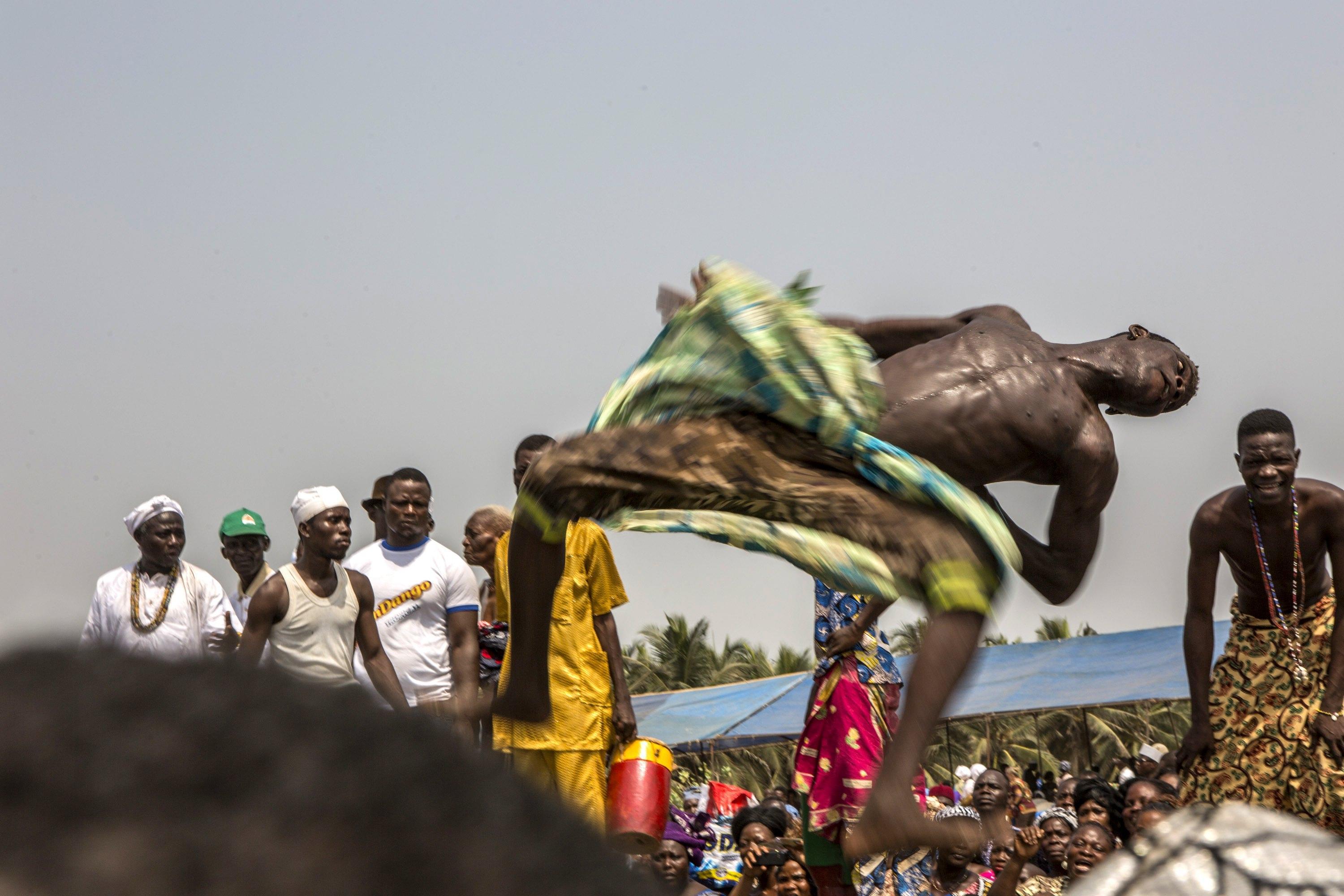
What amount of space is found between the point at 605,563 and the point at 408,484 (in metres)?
1.31

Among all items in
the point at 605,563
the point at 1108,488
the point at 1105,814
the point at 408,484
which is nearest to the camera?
the point at 1108,488

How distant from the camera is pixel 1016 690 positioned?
54.0 feet

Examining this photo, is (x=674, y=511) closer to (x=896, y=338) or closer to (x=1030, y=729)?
(x=896, y=338)

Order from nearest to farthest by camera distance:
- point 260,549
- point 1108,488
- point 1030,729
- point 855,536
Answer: point 855,536, point 1108,488, point 260,549, point 1030,729

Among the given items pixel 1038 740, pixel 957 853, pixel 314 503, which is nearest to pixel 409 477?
pixel 314 503

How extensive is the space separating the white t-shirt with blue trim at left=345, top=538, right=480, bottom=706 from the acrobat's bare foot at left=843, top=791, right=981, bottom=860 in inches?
136

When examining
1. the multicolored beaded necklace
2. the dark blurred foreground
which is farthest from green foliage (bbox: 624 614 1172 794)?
the dark blurred foreground

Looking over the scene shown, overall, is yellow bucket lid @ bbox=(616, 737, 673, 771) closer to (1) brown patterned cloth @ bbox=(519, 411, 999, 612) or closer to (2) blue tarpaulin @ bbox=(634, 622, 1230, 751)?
(1) brown patterned cloth @ bbox=(519, 411, 999, 612)

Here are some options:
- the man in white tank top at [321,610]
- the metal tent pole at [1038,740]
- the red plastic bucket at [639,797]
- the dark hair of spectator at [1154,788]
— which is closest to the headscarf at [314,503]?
the man in white tank top at [321,610]

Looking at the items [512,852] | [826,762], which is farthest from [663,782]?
[512,852]

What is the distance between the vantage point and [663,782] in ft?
16.6

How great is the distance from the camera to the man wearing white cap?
589 centimetres

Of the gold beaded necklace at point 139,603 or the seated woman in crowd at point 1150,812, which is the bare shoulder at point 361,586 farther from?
the seated woman in crowd at point 1150,812

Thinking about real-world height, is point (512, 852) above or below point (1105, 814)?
above
